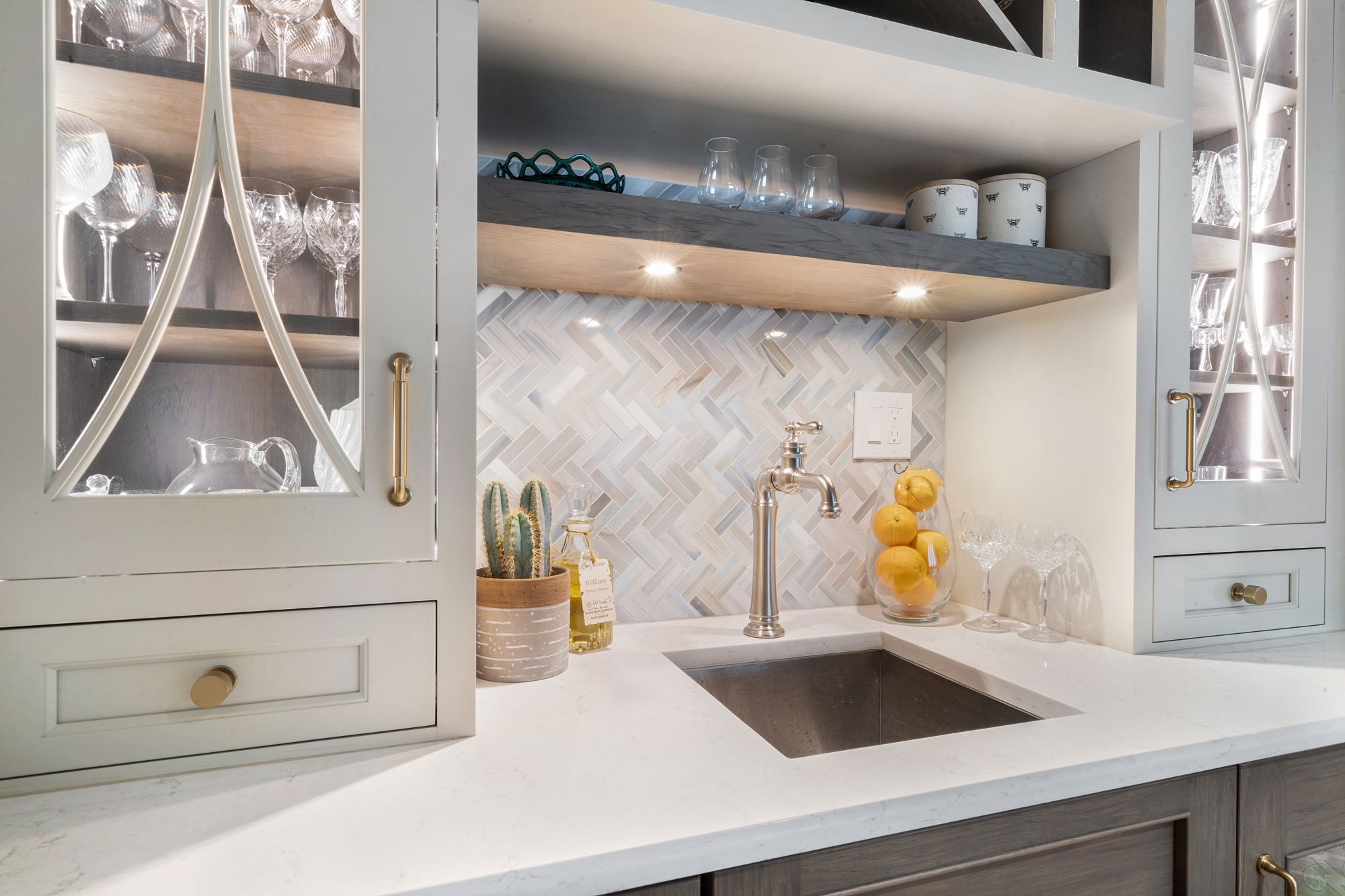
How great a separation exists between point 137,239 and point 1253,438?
180 cm

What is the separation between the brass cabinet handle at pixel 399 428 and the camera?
828 mm

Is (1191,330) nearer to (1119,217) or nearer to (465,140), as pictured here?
(1119,217)

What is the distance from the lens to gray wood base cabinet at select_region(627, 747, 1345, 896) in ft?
2.34

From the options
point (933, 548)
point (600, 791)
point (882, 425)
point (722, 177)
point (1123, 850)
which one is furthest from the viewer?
point (882, 425)

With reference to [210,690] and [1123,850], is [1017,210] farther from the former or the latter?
[210,690]

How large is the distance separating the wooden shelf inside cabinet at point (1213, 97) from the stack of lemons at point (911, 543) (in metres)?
0.81

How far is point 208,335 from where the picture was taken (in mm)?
793

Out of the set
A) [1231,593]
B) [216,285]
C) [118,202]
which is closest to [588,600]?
[216,285]

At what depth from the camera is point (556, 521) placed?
1.37m

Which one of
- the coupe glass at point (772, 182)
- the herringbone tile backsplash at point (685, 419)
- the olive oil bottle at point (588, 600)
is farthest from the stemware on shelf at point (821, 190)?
the olive oil bottle at point (588, 600)

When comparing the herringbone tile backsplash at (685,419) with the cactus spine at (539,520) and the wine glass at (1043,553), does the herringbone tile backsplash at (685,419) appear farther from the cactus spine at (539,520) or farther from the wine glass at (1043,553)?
the wine glass at (1043,553)

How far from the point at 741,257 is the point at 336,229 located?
1.86 feet

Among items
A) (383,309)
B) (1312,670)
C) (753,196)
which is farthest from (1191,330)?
(383,309)

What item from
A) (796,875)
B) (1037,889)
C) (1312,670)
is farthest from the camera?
(1312,670)
